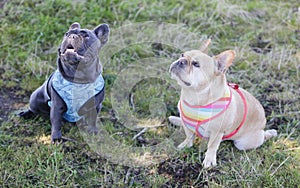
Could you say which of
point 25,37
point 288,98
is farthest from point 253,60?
point 25,37

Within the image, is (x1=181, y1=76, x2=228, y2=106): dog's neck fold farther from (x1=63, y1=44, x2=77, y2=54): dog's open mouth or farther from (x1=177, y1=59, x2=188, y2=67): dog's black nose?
(x1=63, y1=44, x2=77, y2=54): dog's open mouth

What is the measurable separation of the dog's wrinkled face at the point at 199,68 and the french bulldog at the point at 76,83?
25.0 inches

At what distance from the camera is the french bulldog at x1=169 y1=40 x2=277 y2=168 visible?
310cm

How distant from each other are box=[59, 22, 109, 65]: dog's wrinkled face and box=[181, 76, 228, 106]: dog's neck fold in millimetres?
730

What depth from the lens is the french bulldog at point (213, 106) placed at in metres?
3.10

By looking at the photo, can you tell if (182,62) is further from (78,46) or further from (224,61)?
(78,46)

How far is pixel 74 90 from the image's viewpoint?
3387 millimetres

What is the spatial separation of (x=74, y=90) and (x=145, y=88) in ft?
3.85

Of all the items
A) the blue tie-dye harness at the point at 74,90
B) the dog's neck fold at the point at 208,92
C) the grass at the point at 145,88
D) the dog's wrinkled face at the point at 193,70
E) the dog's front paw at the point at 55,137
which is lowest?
the grass at the point at 145,88

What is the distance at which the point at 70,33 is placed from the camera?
321 centimetres

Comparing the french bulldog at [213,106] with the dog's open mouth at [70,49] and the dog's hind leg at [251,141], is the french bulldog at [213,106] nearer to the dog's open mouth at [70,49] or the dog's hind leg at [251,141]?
the dog's hind leg at [251,141]

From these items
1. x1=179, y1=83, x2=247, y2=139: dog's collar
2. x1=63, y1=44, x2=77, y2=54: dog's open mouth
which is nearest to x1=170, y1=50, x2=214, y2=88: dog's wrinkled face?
x1=179, y1=83, x2=247, y2=139: dog's collar

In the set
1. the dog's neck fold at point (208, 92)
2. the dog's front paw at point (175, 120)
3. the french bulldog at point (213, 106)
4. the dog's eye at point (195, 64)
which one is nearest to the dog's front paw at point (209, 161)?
the french bulldog at point (213, 106)

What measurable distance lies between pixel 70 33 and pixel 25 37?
79.0 inches
